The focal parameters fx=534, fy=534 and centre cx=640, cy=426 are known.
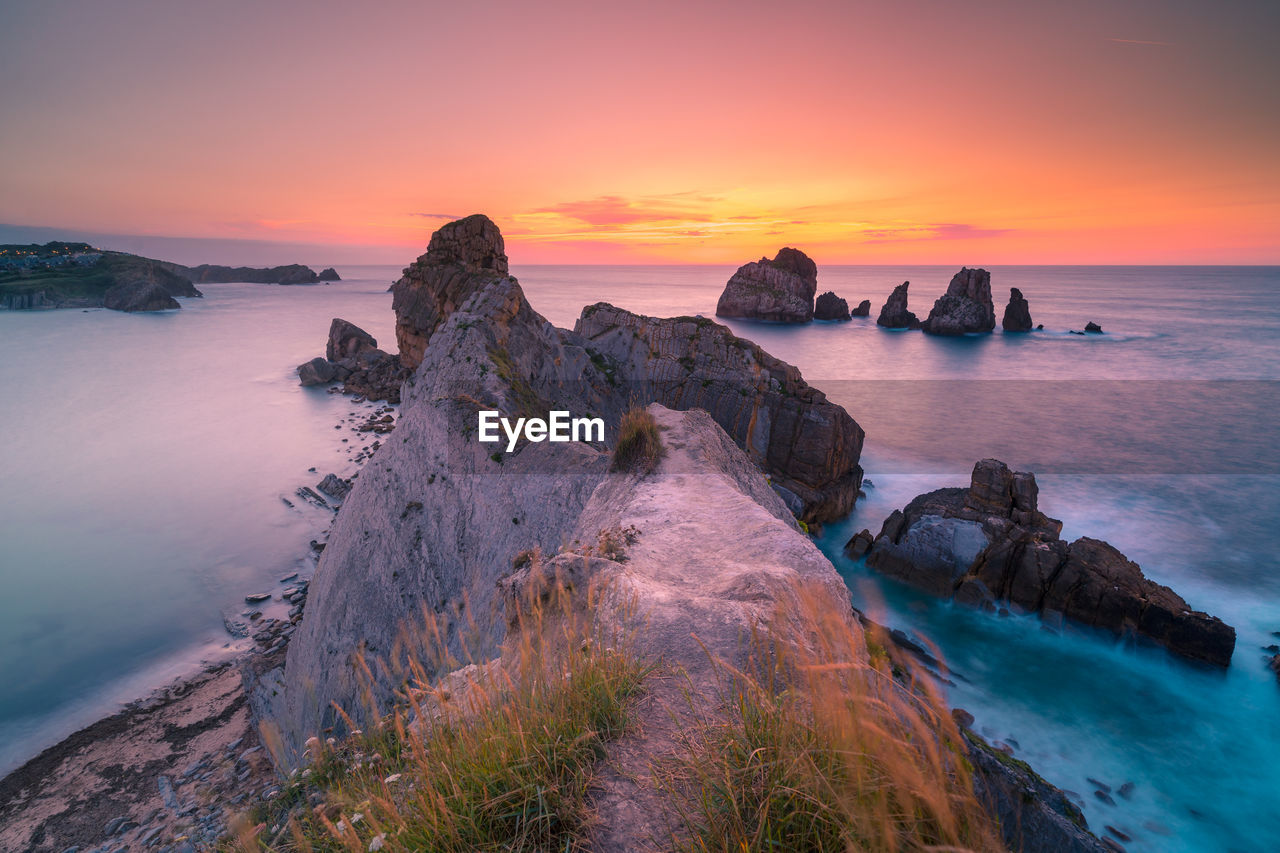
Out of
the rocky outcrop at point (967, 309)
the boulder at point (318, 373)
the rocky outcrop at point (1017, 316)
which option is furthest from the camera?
the rocky outcrop at point (1017, 316)

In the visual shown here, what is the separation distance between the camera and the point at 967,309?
299ft

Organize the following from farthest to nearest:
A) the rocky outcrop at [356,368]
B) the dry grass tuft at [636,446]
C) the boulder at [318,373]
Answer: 1. the boulder at [318,373]
2. the rocky outcrop at [356,368]
3. the dry grass tuft at [636,446]

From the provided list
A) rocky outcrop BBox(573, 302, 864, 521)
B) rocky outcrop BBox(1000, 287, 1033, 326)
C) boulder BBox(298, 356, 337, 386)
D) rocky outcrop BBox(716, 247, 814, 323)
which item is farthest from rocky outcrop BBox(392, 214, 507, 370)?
rocky outcrop BBox(1000, 287, 1033, 326)

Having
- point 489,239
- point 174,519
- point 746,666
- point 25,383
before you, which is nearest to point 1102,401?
point 489,239

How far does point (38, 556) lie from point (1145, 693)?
45560 millimetres

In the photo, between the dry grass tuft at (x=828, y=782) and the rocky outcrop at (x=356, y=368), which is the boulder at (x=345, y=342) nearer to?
the rocky outcrop at (x=356, y=368)

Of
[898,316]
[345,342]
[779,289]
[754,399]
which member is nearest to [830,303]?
[898,316]

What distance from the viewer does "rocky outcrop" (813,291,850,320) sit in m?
107

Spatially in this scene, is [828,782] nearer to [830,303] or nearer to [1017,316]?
[830,303]

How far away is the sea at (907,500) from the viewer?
16703 mm

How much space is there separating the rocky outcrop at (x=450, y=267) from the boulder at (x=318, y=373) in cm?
2037

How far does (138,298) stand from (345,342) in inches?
3817

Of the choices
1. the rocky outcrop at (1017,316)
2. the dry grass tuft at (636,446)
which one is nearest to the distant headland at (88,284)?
the dry grass tuft at (636,446)

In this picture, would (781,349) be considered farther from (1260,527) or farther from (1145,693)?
(1145,693)
